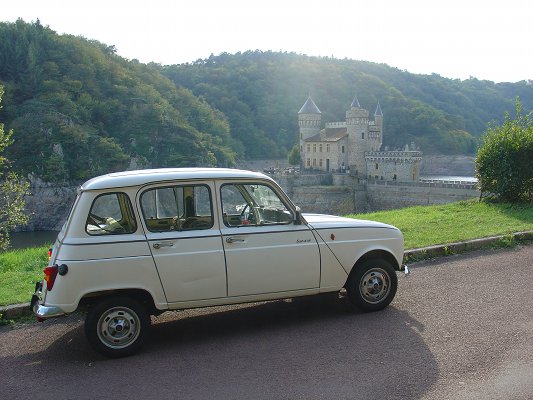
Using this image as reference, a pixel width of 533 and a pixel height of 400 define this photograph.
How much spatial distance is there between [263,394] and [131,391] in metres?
1.09

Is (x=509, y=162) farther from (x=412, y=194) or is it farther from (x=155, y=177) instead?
(x=412, y=194)

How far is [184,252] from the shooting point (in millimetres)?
4855

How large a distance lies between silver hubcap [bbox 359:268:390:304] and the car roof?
1678mm

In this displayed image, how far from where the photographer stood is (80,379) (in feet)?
14.0

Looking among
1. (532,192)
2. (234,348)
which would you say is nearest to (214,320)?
(234,348)

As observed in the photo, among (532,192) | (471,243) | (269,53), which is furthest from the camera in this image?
(269,53)

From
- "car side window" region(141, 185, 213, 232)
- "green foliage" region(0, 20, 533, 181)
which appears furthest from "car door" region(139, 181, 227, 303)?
"green foliage" region(0, 20, 533, 181)

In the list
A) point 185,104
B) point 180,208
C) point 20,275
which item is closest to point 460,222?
point 180,208

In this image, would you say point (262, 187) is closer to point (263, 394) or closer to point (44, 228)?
point (263, 394)

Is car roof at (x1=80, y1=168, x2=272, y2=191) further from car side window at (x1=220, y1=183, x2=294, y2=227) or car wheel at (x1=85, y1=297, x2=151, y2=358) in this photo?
car wheel at (x1=85, y1=297, x2=151, y2=358)

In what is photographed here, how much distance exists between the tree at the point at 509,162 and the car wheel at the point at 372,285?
8.57 m

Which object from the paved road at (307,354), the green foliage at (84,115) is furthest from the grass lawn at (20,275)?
the green foliage at (84,115)

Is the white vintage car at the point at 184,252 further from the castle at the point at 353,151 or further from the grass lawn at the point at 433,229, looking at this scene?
the castle at the point at 353,151

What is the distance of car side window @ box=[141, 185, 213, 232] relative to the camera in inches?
195
